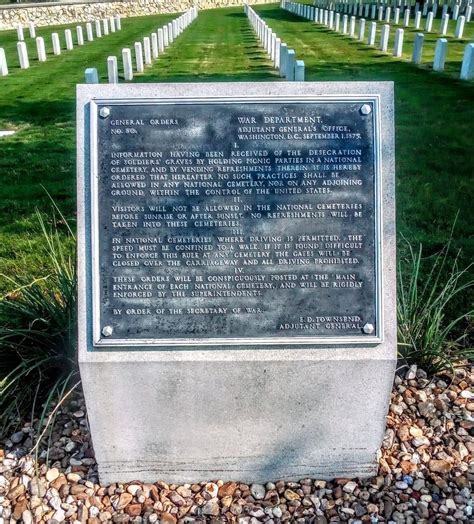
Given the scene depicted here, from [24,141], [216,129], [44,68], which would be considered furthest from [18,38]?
[216,129]

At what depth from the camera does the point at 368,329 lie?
289cm

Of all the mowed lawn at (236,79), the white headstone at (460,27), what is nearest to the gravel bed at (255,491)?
the mowed lawn at (236,79)

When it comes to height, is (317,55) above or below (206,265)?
below

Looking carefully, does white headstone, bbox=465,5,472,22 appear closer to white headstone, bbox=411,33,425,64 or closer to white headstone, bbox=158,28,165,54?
white headstone, bbox=411,33,425,64

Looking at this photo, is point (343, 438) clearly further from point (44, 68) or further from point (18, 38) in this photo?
point (18, 38)

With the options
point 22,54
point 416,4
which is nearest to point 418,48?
point 22,54

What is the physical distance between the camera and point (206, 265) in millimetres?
2895

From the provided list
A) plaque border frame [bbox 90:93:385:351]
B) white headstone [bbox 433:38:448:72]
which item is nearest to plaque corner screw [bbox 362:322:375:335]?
plaque border frame [bbox 90:93:385:351]

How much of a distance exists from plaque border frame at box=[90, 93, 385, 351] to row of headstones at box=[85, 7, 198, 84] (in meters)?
7.35

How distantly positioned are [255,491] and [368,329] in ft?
3.92

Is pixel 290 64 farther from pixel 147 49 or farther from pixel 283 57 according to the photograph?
pixel 147 49

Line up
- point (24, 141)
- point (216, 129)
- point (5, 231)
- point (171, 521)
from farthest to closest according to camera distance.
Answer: point (24, 141) < point (5, 231) < point (171, 521) < point (216, 129)

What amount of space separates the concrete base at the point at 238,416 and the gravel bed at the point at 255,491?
9cm

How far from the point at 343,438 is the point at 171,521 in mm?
1063
